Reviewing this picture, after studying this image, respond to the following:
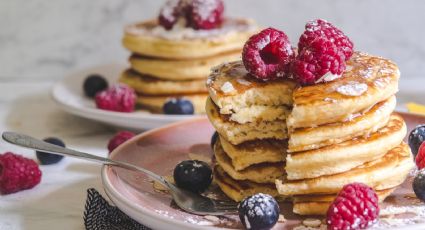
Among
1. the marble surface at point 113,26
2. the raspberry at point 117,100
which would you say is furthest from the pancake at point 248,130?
the marble surface at point 113,26

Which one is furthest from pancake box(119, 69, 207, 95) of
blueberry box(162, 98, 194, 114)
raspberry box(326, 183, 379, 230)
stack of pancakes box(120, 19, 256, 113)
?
raspberry box(326, 183, 379, 230)

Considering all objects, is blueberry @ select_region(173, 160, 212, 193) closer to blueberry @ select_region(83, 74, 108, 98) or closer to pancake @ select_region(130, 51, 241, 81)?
pancake @ select_region(130, 51, 241, 81)

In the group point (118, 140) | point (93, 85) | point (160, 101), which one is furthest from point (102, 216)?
point (93, 85)

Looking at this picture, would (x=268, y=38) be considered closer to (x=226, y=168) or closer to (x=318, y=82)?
(x=318, y=82)

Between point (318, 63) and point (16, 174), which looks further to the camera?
point (16, 174)

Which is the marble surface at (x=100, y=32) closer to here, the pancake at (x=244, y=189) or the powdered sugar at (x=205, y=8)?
the powdered sugar at (x=205, y=8)

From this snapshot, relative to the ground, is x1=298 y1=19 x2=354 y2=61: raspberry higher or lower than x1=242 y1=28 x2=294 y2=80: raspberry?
higher

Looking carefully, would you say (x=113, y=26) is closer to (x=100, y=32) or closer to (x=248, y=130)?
(x=100, y=32)
